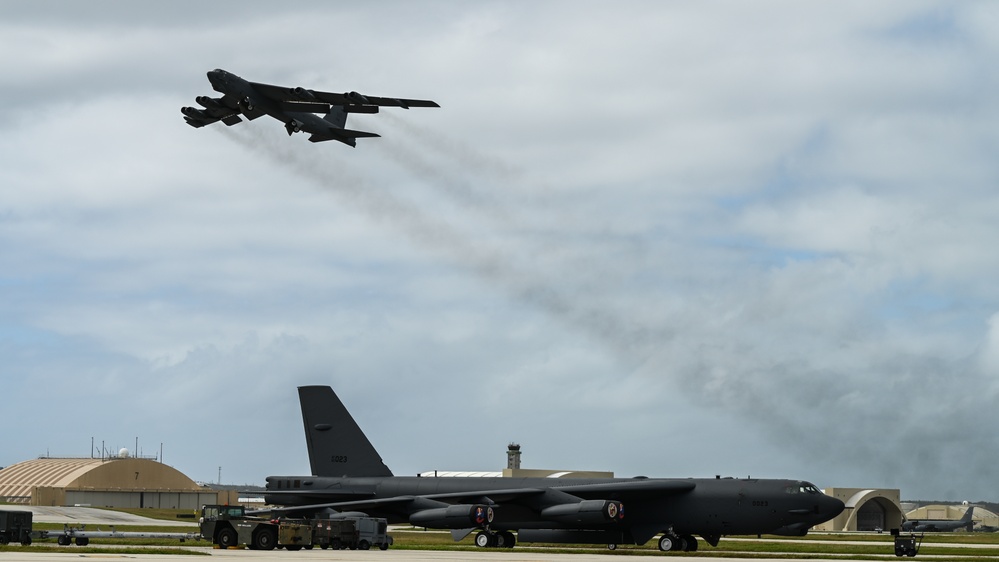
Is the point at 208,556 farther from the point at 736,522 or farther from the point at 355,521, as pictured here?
the point at 736,522

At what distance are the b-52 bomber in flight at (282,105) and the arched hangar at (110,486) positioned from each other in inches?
3038

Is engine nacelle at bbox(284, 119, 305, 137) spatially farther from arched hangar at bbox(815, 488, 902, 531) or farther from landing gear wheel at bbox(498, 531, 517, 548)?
arched hangar at bbox(815, 488, 902, 531)

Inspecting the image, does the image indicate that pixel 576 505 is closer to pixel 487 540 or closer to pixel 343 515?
pixel 487 540

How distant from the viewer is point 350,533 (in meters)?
43.5

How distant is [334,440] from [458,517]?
10452mm

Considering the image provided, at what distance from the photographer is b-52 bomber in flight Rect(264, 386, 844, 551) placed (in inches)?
1838

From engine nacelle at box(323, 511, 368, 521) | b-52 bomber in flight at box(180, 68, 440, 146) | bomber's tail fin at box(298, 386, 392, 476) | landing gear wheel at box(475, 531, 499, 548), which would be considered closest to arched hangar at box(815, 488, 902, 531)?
bomber's tail fin at box(298, 386, 392, 476)

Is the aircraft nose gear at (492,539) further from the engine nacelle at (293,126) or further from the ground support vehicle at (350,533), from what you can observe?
the engine nacelle at (293,126)

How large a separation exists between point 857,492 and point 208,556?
7738 centimetres

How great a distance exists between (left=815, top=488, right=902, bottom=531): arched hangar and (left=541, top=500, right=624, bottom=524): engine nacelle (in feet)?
177

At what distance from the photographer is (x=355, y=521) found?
4425 cm

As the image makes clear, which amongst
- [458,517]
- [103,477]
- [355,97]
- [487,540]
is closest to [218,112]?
[355,97]

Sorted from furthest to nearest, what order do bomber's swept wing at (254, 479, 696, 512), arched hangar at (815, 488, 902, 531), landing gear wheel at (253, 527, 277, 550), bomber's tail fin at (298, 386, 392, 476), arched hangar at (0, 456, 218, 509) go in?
1. arched hangar at (0, 456, 218, 509)
2. arched hangar at (815, 488, 902, 531)
3. bomber's tail fin at (298, 386, 392, 476)
4. bomber's swept wing at (254, 479, 696, 512)
5. landing gear wheel at (253, 527, 277, 550)

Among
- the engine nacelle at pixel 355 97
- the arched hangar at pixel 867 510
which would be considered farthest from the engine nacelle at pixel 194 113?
the arched hangar at pixel 867 510
